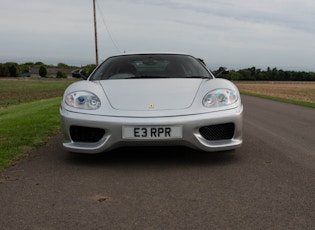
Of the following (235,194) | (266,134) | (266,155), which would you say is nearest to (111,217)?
(235,194)

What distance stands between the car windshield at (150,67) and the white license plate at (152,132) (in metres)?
1.26

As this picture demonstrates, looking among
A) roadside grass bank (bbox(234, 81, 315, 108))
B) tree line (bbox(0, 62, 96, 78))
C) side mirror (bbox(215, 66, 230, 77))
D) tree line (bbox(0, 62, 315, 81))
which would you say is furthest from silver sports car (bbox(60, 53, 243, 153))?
tree line (bbox(0, 62, 96, 78))

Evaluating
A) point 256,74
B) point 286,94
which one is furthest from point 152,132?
point 256,74

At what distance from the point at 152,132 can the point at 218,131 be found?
744 millimetres

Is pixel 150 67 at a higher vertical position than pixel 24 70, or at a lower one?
higher

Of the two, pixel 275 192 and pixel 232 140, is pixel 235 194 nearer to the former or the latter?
pixel 275 192

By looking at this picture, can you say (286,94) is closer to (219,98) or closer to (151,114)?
(219,98)

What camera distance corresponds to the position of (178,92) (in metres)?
4.47

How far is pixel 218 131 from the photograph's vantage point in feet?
14.1

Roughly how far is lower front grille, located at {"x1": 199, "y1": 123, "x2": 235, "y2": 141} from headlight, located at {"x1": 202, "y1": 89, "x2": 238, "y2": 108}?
0.23 metres

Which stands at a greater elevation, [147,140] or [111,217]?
[147,140]

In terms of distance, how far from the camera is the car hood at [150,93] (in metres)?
4.23

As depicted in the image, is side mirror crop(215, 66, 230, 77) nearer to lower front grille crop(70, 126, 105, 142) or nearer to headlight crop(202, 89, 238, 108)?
headlight crop(202, 89, 238, 108)

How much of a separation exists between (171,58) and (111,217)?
10.7 feet
